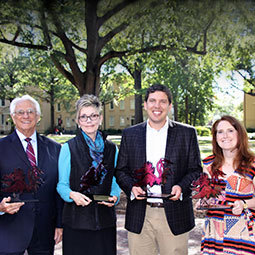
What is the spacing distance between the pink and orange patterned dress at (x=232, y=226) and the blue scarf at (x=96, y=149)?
3.87 feet

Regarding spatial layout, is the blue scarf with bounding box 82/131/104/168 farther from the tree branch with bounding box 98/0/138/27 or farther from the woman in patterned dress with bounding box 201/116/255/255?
the tree branch with bounding box 98/0/138/27

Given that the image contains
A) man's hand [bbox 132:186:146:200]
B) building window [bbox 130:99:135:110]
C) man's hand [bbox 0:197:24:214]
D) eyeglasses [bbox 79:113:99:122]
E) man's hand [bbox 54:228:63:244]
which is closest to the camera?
man's hand [bbox 0:197:24:214]

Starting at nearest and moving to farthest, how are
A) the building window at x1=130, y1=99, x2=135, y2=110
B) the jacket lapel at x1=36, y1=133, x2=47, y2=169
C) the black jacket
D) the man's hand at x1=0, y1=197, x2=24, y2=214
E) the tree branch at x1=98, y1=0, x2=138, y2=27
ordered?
the man's hand at x1=0, y1=197, x2=24, y2=214 → the black jacket → the jacket lapel at x1=36, y1=133, x2=47, y2=169 → the tree branch at x1=98, y1=0, x2=138, y2=27 → the building window at x1=130, y1=99, x2=135, y2=110

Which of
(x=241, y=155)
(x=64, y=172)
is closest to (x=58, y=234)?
(x=64, y=172)

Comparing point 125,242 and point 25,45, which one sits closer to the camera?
point 125,242

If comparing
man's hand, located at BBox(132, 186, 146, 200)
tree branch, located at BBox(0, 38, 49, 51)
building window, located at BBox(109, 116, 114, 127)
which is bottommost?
man's hand, located at BBox(132, 186, 146, 200)

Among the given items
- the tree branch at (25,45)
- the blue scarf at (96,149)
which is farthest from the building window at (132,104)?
the blue scarf at (96,149)

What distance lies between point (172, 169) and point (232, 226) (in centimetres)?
78

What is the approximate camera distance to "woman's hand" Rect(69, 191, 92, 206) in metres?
3.16

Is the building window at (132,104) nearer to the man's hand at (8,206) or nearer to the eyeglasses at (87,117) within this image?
the eyeglasses at (87,117)

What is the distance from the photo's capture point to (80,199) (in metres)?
3.17

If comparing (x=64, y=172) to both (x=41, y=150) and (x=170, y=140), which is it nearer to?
(x=41, y=150)

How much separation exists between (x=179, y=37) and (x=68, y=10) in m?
3.51

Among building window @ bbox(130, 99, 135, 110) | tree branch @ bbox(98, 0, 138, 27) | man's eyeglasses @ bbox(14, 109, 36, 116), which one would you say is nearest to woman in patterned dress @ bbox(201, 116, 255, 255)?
man's eyeglasses @ bbox(14, 109, 36, 116)
